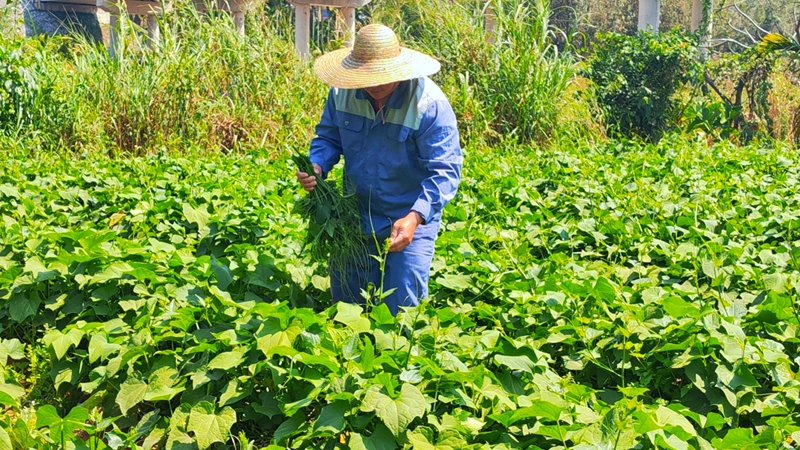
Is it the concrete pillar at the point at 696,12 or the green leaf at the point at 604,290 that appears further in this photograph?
the concrete pillar at the point at 696,12

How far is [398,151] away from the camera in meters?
4.27

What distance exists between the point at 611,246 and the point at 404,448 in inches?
107

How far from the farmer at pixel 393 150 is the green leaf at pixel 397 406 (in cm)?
117

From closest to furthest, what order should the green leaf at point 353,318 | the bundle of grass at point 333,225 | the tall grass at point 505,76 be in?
the green leaf at point 353,318
the bundle of grass at point 333,225
the tall grass at point 505,76

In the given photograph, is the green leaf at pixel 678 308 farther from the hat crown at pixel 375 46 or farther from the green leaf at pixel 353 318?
the hat crown at pixel 375 46

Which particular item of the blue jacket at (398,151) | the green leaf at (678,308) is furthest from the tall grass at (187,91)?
the green leaf at (678,308)

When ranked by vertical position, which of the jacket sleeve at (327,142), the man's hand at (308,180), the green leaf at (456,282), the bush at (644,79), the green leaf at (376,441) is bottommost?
the bush at (644,79)

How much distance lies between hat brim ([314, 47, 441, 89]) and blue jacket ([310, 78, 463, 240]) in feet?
0.32

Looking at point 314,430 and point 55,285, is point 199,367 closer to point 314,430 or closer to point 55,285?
point 314,430

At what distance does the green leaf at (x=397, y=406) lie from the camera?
2799mm

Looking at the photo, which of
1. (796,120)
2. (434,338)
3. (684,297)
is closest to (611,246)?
(684,297)

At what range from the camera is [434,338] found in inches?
130

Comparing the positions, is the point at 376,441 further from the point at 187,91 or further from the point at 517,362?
the point at 187,91

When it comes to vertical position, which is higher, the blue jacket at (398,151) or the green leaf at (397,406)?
the blue jacket at (398,151)
